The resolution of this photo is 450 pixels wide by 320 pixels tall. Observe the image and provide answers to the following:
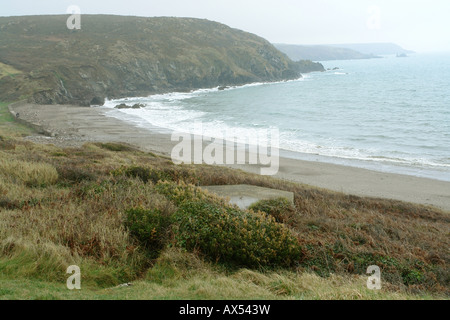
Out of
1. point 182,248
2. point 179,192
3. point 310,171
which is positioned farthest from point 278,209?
point 310,171

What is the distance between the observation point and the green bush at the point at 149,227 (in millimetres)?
5848

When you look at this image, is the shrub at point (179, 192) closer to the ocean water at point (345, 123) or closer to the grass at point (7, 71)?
the ocean water at point (345, 123)

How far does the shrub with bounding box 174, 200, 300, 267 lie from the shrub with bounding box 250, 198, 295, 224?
1.50 m

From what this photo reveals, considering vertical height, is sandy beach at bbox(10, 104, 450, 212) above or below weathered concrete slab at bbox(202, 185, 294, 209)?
below

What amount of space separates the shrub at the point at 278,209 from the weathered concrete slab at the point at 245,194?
0.77 feet

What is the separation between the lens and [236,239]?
564cm

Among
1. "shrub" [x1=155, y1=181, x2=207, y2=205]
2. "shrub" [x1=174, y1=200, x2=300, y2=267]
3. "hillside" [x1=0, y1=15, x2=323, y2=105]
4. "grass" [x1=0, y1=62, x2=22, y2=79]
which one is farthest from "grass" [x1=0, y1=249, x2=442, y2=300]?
"grass" [x1=0, y1=62, x2=22, y2=79]

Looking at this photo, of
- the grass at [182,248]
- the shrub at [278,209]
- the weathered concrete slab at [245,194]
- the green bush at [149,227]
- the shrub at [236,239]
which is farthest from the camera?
the weathered concrete slab at [245,194]

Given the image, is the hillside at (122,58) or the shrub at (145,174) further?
the hillside at (122,58)

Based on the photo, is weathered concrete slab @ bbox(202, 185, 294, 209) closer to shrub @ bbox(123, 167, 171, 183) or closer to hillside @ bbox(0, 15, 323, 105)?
shrub @ bbox(123, 167, 171, 183)

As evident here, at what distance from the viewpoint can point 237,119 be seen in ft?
142

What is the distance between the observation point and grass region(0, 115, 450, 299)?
4.36 meters

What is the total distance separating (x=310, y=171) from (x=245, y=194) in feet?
42.3

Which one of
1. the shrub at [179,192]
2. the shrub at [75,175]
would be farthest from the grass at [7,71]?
the shrub at [179,192]
